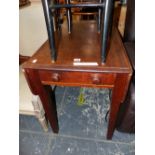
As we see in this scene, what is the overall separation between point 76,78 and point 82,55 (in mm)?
144

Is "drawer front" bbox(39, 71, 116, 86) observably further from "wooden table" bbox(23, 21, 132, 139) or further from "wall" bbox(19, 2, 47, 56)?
"wall" bbox(19, 2, 47, 56)

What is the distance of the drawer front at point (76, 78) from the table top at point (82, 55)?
0.10 feet

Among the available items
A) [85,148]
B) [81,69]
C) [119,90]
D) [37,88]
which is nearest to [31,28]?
[37,88]

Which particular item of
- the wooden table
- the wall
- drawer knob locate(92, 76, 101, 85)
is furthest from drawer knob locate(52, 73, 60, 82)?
the wall

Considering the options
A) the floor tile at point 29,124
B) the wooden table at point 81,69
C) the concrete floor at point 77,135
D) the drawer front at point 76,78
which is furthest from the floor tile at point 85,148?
the drawer front at point 76,78

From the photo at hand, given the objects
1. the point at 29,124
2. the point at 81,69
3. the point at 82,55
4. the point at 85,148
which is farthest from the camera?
the point at 29,124

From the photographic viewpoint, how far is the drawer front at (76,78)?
2.41 feet

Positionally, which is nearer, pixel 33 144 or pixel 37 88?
pixel 37 88

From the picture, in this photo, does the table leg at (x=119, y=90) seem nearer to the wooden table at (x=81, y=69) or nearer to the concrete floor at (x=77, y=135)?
the wooden table at (x=81, y=69)

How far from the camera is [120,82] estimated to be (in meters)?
0.73

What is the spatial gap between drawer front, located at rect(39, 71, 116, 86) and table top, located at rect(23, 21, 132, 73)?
0.03 metres

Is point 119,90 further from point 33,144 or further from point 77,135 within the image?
point 33,144

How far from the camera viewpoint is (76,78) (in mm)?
770
